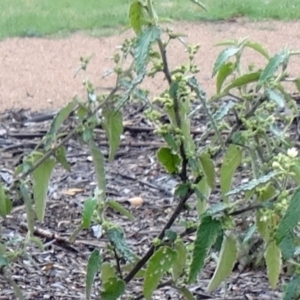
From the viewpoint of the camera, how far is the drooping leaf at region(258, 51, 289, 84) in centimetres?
139

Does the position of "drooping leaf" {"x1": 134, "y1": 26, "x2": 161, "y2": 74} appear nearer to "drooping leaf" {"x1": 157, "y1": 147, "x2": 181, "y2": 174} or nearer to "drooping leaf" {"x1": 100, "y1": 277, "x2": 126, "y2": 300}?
"drooping leaf" {"x1": 157, "y1": 147, "x2": 181, "y2": 174}

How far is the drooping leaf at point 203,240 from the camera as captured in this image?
1.30 m

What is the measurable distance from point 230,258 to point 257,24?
569cm

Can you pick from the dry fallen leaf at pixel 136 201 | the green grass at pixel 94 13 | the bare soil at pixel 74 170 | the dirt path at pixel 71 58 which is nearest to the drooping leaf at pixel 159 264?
the bare soil at pixel 74 170

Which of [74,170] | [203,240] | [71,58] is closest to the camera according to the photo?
[203,240]

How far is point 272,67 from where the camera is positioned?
139 centimetres

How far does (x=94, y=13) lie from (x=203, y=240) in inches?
255

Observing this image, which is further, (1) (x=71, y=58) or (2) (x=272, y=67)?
(1) (x=71, y=58)

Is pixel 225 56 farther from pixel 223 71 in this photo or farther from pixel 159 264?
pixel 159 264

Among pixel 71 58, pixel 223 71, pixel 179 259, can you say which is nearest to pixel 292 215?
pixel 179 259

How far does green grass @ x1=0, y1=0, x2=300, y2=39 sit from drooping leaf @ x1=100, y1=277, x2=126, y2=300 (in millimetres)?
5301

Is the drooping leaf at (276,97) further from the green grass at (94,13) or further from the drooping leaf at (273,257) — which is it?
the green grass at (94,13)

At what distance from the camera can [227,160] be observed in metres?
1.55

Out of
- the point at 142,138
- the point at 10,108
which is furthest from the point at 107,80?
the point at 142,138
